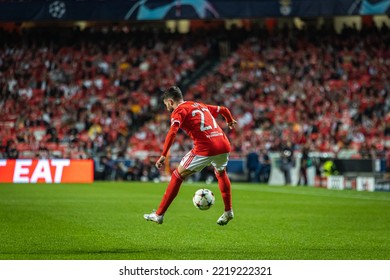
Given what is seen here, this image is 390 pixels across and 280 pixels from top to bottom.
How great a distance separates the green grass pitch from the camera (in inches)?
398

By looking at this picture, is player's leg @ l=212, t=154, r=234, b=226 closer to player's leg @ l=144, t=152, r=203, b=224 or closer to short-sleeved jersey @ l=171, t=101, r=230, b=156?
short-sleeved jersey @ l=171, t=101, r=230, b=156

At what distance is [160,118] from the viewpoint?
37.0 m

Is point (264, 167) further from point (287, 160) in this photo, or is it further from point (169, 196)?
point (169, 196)

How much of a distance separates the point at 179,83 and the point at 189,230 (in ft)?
89.1

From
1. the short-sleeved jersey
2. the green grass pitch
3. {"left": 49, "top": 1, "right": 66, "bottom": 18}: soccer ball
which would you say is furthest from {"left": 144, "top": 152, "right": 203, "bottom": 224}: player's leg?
{"left": 49, "top": 1, "right": 66, "bottom": 18}: soccer ball

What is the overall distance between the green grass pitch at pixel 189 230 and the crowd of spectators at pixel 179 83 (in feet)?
42.9

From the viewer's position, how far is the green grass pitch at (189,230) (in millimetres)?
10109

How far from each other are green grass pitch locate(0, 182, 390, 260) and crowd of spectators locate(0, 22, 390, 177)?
42.9 ft

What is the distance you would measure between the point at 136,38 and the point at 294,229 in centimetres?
2975

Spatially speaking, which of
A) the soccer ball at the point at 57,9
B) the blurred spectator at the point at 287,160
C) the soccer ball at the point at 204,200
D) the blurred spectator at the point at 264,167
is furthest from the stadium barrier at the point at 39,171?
the soccer ball at the point at 204,200

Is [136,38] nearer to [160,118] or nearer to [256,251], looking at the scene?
[160,118]
